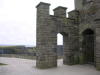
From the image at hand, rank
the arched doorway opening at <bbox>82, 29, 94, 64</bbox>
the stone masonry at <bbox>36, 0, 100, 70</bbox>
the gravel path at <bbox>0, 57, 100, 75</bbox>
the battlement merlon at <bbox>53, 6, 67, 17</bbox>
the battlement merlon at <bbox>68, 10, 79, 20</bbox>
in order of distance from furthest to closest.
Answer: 1. the battlement merlon at <bbox>68, 10, 79, 20</bbox>
2. the arched doorway opening at <bbox>82, 29, 94, 64</bbox>
3. the battlement merlon at <bbox>53, 6, 67, 17</bbox>
4. the stone masonry at <bbox>36, 0, 100, 70</bbox>
5. the gravel path at <bbox>0, 57, 100, 75</bbox>

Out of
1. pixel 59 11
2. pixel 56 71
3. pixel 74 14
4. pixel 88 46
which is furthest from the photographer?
pixel 74 14

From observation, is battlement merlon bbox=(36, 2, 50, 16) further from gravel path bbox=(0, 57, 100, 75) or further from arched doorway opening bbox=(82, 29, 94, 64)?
gravel path bbox=(0, 57, 100, 75)

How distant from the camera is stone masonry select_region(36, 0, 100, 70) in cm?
914

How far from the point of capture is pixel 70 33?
1029cm

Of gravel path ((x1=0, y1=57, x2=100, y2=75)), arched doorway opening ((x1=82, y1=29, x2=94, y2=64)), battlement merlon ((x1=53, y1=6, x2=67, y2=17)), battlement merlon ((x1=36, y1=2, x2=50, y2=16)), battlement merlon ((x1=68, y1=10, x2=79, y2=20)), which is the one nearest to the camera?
gravel path ((x1=0, y1=57, x2=100, y2=75))

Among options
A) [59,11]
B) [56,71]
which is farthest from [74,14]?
[56,71]

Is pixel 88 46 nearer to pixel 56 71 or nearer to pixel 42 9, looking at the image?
pixel 56 71

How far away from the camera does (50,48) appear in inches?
367

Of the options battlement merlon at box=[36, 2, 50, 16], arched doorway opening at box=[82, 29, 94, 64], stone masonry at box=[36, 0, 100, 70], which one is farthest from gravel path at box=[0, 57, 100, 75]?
battlement merlon at box=[36, 2, 50, 16]

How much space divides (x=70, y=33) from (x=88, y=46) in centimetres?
166

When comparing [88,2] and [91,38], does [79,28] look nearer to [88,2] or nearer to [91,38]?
[91,38]

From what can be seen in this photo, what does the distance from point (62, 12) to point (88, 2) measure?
1.95m

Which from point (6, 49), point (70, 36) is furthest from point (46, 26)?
point (6, 49)

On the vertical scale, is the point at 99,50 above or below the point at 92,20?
below
